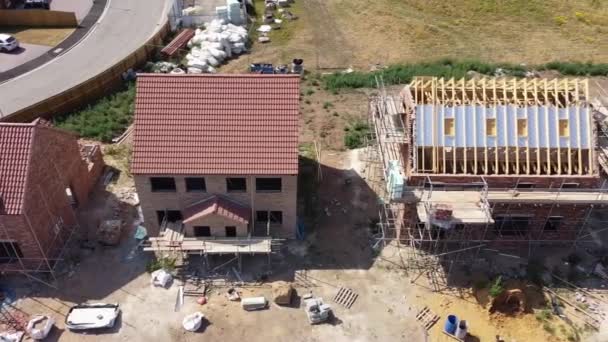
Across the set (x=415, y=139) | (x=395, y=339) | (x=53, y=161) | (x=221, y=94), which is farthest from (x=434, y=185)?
(x=53, y=161)

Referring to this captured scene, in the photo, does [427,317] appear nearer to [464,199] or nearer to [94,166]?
[464,199]

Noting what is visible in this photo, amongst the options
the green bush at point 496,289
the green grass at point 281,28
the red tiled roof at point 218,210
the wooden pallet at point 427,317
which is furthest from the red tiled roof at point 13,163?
the green grass at point 281,28

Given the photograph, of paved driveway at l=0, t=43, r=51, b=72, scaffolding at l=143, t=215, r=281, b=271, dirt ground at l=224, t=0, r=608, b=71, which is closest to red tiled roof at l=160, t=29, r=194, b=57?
dirt ground at l=224, t=0, r=608, b=71

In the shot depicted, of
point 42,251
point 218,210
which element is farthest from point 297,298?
point 42,251

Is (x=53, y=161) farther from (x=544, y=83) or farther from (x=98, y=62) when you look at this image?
(x=544, y=83)

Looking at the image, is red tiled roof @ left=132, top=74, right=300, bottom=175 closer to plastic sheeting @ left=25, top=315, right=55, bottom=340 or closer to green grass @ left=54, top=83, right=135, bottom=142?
plastic sheeting @ left=25, top=315, right=55, bottom=340

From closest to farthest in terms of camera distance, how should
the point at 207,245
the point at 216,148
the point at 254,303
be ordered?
the point at 254,303 < the point at 216,148 < the point at 207,245
